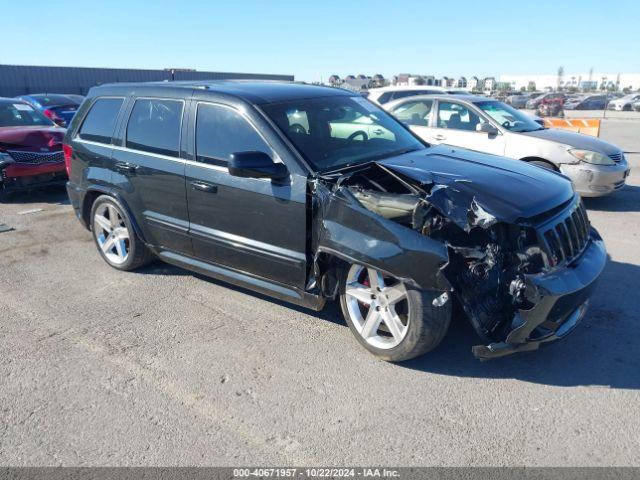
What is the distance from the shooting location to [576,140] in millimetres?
8016

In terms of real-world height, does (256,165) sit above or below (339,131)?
below

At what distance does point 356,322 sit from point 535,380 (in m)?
1.24

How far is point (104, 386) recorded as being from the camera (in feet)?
11.3

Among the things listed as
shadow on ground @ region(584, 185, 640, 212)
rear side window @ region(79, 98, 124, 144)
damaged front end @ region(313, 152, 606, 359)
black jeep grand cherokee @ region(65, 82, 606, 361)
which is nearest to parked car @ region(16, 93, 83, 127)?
rear side window @ region(79, 98, 124, 144)

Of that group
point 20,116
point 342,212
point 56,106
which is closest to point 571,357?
point 342,212

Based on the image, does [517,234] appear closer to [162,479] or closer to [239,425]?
[239,425]

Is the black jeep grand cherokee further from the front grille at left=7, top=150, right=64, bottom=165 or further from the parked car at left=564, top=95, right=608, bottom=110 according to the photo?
the parked car at left=564, top=95, right=608, bottom=110

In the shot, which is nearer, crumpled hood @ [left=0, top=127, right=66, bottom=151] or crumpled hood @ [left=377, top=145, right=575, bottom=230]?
crumpled hood @ [left=377, top=145, right=575, bottom=230]

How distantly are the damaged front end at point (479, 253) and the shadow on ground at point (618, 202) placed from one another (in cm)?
496

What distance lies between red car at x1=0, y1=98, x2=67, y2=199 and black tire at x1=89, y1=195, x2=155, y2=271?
364 cm

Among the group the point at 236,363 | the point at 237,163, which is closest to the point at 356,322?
the point at 236,363

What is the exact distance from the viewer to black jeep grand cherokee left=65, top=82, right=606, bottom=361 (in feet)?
10.6

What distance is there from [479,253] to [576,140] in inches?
233

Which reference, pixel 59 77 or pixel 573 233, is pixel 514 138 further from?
pixel 59 77
